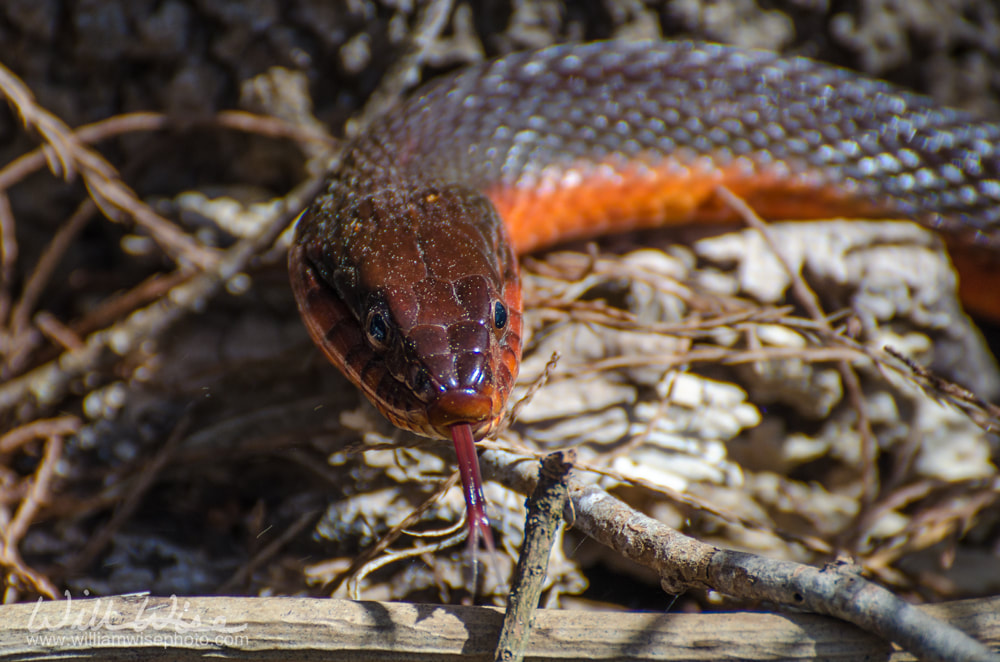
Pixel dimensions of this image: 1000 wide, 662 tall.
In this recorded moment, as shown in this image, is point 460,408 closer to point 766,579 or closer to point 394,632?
point 394,632

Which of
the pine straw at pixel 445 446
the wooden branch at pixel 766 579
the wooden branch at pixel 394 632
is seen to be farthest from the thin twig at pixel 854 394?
the wooden branch at pixel 766 579

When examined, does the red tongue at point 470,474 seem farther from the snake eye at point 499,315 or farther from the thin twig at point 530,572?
the snake eye at point 499,315

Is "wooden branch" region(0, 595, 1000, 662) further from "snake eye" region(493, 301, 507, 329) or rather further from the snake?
the snake

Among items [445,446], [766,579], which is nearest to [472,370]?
[445,446]

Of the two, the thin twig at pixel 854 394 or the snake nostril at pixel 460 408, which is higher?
the snake nostril at pixel 460 408

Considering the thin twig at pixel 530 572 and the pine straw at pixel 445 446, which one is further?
the pine straw at pixel 445 446

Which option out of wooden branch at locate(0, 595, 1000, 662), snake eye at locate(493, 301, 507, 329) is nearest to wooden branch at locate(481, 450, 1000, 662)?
wooden branch at locate(0, 595, 1000, 662)
